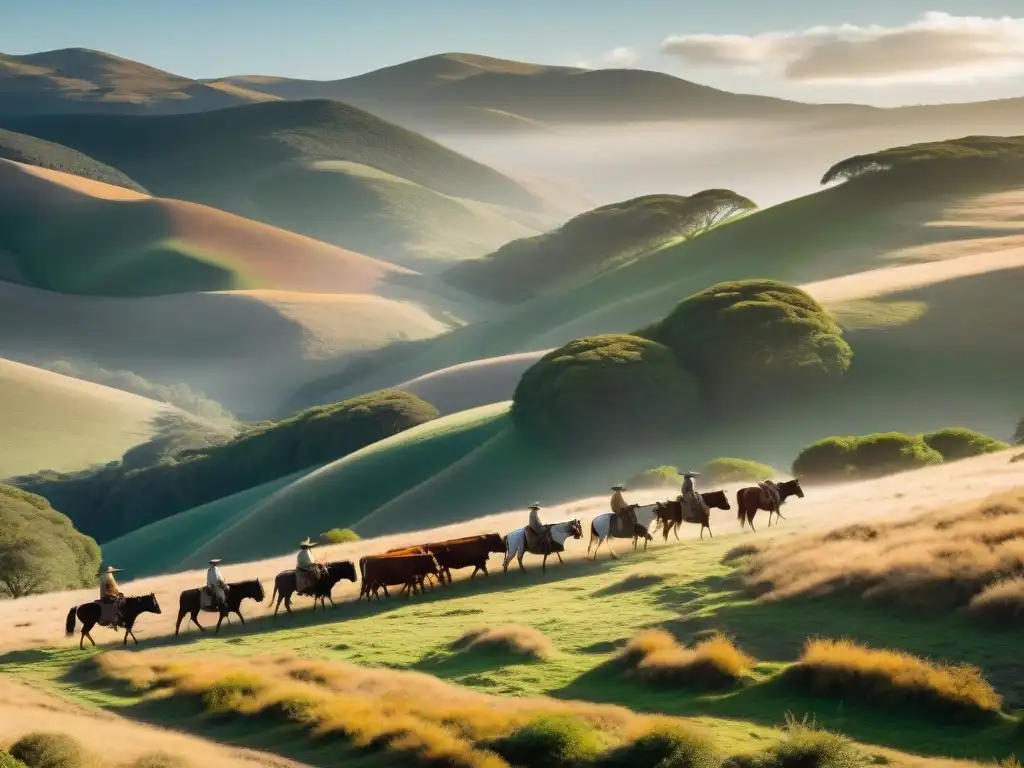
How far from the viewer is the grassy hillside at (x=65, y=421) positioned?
14988 centimetres

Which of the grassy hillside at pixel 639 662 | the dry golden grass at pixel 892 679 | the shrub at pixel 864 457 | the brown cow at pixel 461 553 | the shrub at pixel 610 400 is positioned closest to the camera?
the dry golden grass at pixel 892 679

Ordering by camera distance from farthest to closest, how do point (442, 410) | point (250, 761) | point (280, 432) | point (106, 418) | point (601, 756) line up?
point (106, 418) → point (442, 410) → point (280, 432) → point (250, 761) → point (601, 756)

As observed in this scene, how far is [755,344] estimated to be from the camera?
9094cm

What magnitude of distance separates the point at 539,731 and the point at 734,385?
72116 mm

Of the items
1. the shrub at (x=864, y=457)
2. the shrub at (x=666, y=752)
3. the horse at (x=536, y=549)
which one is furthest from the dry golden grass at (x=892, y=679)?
the shrub at (x=864, y=457)

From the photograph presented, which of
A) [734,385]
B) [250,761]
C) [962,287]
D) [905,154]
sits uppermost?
[905,154]

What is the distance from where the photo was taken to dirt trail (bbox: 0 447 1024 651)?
4025 cm

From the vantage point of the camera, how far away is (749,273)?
164500 mm

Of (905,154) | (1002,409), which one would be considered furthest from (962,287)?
(905,154)

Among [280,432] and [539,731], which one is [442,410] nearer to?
[280,432]

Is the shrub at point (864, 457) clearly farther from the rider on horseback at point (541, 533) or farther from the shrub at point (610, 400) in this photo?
the rider on horseback at point (541, 533)

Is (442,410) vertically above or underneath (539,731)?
above

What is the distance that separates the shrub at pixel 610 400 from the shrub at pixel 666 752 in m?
66.7

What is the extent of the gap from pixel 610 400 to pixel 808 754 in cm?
6927
